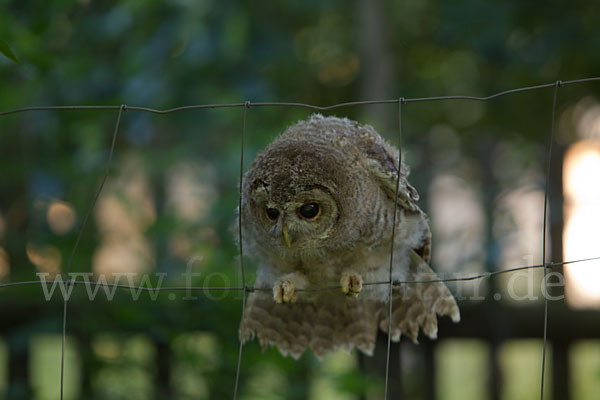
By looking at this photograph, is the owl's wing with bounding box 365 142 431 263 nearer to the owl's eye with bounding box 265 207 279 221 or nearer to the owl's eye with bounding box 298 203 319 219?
the owl's eye with bounding box 298 203 319 219

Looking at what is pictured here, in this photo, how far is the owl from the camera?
198 cm

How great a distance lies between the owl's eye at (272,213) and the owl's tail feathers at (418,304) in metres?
0.58

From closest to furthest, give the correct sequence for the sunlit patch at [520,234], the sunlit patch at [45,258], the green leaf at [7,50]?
the green leaf at [7,50] < the sunlit patch at [45,258] < the sunlit patch at [520,234]

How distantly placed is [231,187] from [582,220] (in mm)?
2507

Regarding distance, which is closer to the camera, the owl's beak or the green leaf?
the green leaf

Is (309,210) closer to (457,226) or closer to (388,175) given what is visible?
(388,175)

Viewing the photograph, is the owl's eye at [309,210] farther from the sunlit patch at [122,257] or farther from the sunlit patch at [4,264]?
the sunlit patch at [4,264]

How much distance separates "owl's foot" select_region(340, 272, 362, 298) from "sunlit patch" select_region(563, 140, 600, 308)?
235 cm

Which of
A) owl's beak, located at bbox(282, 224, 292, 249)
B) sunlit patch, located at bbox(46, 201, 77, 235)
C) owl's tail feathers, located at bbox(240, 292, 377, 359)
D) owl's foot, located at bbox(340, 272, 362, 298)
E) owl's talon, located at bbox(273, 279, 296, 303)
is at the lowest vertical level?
owl's tail feathers, located at bbox(240, 292, 377, 359)

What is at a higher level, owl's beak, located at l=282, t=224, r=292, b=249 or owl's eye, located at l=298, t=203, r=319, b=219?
owl's eye, located at l=298, t=203, r=319, b=219

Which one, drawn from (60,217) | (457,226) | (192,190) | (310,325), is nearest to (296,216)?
(310,325)

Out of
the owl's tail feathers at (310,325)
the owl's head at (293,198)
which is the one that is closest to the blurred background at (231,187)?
the owl's tail feathers at (310,325)

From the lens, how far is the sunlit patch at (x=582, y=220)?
3.96 metres

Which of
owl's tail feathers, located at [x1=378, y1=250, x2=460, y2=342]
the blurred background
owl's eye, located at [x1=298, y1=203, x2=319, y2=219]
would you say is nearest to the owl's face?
owl's eye, located at [x1=298, y1=203, x2=319, y2=219]
